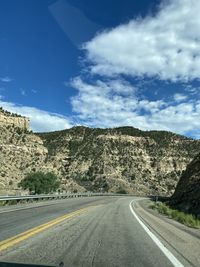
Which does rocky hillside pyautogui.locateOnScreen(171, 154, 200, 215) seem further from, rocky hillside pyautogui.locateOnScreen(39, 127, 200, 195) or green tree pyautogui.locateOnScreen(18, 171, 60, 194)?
rocky hillside pyautogui.locateOnScreen(39, 127, 200, 195)

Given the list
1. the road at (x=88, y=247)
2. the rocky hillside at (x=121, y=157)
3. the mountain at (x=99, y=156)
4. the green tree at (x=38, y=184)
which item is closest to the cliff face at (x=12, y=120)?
the mountain at (x=99, y=156)

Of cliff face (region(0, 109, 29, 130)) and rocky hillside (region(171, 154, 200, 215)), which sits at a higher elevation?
cliff face (region(0, 109, 29, 130))

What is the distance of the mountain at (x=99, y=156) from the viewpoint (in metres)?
87.6

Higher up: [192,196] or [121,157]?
[121,157]

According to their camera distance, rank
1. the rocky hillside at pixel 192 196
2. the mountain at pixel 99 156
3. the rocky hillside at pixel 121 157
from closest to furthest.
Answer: the rocky hillside at pixel 192 196 → the mountain at pixel 99 156 → the rocky hillside at pixel 121 157

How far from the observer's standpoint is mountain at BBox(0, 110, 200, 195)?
8762cm

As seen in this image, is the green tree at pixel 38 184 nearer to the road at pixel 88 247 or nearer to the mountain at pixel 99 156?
the mountain at pixel 99 156

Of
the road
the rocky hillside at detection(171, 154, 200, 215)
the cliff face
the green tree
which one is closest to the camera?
the road

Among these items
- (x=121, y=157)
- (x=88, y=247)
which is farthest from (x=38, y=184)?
(x=121, y=157)

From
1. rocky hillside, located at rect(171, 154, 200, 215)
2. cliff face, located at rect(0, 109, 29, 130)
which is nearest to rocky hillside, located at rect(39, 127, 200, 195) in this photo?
cliff face, located at rect(0, 109, 29, 130)

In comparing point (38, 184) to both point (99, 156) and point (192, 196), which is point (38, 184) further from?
point (99, 156)

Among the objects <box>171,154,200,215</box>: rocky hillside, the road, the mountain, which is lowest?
the road

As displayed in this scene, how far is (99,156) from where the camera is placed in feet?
364

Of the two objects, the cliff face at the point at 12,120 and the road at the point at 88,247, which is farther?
the cliff face at the point at 12,120
